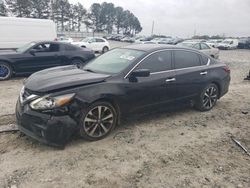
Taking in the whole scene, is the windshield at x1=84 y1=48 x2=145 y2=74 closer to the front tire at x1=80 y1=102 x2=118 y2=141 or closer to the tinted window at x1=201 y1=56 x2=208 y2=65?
the front tire at x1=80 y1=102 x2=118 y2=141

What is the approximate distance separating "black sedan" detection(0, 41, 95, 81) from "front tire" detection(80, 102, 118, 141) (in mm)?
5938

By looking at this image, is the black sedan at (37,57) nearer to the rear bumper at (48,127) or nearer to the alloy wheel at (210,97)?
the rear bumper at (48,127)

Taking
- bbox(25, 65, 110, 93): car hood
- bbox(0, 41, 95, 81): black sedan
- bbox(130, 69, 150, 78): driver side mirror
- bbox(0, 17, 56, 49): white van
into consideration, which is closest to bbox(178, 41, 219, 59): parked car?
bbox(0, 41, 95, 81): black sedan

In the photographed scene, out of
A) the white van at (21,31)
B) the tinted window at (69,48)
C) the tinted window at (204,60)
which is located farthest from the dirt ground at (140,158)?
the white van at (21,31)

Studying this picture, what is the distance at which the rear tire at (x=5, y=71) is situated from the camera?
8812mm

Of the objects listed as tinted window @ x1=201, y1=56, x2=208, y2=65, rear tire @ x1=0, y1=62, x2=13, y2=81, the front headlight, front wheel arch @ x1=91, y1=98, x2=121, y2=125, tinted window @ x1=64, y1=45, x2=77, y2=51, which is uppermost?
tinted window @ x1=201, y1=56, x2=208, y2=65

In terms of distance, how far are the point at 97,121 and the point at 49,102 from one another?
2.72ft

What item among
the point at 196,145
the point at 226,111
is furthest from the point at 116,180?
the point at 226,111

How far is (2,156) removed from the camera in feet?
12.1

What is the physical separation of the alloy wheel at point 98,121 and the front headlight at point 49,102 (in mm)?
444

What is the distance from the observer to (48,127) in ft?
12.1

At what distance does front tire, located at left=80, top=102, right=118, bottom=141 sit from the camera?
404 centimetres

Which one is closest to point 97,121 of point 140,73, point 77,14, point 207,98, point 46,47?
point 140,73

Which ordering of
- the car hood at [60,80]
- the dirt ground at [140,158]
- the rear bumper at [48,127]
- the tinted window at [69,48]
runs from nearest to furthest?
the dirt ground at [140,158], the rear bumper at [48,127], the car hood at [60,80], the tinted window at [69,48]
